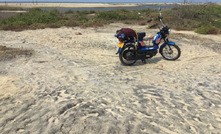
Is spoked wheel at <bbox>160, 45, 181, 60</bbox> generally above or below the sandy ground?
above

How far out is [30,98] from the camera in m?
3.68

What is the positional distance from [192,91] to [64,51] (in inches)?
228

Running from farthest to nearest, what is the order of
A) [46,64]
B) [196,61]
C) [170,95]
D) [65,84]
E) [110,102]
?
[196,61] → [46,64] → [65,84] → [170,95] → [110,102]

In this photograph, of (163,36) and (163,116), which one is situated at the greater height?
(163,36)

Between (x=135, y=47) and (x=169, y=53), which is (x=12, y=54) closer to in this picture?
(x=135, y=47)

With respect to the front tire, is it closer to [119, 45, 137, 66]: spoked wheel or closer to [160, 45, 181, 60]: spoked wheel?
[160, 45, 181, 60]: spoked wheel

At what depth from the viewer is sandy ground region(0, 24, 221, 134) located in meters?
2.84

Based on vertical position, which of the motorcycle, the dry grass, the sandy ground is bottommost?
the sandy ground

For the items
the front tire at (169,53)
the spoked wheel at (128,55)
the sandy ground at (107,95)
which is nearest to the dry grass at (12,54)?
the sandy ground at (107,95)

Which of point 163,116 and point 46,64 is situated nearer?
point 163,116

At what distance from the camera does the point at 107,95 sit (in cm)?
386

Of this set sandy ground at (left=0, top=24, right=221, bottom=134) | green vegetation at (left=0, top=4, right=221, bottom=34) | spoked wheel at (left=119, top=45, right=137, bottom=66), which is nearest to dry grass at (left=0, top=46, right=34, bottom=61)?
sandy ground at (left=0, top=24, right=221, bottom=134)

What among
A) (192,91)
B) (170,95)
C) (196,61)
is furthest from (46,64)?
(196,61)

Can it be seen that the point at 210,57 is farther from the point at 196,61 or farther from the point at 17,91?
the point at 17,91
